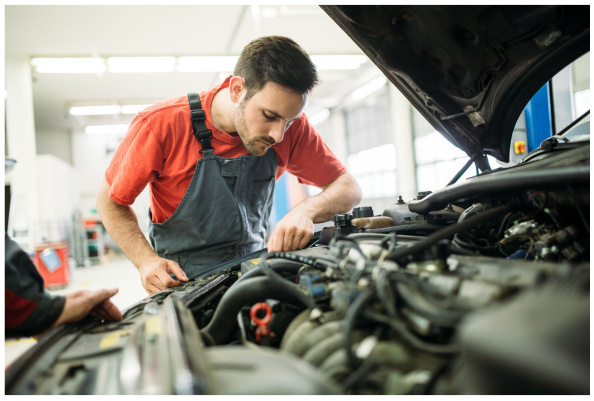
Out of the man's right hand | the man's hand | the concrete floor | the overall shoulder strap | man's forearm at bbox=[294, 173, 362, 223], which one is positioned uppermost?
the overall shoulder strap

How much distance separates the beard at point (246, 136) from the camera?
148cm

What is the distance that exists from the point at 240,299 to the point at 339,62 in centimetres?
634

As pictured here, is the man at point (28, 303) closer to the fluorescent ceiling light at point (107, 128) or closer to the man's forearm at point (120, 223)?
the man's forearm at point (120, 223)

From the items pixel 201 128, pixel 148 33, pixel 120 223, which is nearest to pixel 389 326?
pixel 201 128

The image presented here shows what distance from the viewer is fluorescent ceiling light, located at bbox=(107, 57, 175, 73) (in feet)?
19.0

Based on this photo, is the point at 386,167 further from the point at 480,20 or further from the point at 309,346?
the point at 309,346

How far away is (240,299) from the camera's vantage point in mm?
766

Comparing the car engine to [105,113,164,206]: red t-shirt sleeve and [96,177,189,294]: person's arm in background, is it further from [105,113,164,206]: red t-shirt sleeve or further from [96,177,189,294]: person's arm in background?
[105,113,164,206]: red t-shirt sleeve

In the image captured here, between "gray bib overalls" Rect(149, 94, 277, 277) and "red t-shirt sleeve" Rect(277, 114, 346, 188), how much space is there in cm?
20

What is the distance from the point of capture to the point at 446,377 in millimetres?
473

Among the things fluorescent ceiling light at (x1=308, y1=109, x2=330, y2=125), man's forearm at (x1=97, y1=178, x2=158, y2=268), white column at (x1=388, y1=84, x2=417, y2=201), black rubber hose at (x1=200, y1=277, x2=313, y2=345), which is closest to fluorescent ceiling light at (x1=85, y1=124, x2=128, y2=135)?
fluorescent ceiling light at (x1=308, y1=109, x2=330, y2=125)

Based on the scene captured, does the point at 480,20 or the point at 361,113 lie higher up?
the point at 361,113

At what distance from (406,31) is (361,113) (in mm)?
7358
